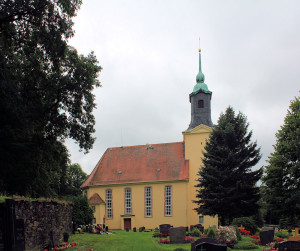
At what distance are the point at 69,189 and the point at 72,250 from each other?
123ft

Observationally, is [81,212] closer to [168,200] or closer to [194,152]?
[168,200]

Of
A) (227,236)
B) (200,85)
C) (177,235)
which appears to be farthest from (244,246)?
(200,85)

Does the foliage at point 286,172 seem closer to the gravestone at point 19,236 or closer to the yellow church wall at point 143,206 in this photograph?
the yellow church wall at point 143,206

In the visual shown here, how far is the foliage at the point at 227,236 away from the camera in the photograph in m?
17.2

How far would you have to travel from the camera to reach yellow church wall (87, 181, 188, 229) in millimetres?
38156

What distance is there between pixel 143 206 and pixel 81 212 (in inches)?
433

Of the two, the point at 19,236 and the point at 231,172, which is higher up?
the point at 231,172

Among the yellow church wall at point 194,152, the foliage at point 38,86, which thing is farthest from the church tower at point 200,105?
the foliage at point 38,86

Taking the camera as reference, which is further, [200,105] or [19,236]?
[200,105]

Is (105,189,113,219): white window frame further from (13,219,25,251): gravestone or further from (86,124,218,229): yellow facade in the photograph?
(13,219,25,251): gravestone

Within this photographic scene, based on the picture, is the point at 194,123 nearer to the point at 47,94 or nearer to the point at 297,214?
the point at 297,214

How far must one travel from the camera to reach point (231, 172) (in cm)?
2653

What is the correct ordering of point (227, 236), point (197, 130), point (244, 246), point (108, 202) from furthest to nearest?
point (108, 202) < point (197, 130) < point (227, 236) < point (244, 246)

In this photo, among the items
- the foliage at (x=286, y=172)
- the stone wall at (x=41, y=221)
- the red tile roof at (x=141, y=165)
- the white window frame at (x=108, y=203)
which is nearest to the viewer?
the stone wall at (x=41, y=221)
